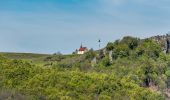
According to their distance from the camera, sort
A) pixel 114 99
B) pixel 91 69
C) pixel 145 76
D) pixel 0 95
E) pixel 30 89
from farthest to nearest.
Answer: pixel 91 69
pixel 145 76
pixel 114 99
pixel 30 89
pixel 0 95

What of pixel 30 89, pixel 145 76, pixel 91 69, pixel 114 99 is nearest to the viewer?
pixel 30 89

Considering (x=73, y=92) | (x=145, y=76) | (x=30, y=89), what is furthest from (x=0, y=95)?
(x=145, y=76)

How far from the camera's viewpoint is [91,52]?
165500mm

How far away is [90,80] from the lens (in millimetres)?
119688

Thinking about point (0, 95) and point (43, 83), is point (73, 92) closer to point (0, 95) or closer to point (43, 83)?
point (43, 83)

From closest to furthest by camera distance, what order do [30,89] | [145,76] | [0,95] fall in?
[0,95] → [30,89] → [145,76]

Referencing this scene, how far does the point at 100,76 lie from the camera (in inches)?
5007

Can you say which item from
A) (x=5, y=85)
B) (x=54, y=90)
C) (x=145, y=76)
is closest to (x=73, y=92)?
(x=54, y=90)

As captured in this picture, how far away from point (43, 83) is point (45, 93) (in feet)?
21.1

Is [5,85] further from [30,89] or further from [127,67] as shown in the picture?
[127,67]

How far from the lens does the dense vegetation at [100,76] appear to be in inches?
4294

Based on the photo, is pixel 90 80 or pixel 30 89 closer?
pixel 30 89

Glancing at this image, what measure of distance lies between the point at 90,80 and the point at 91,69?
1460 inches

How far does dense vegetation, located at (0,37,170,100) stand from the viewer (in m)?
109
